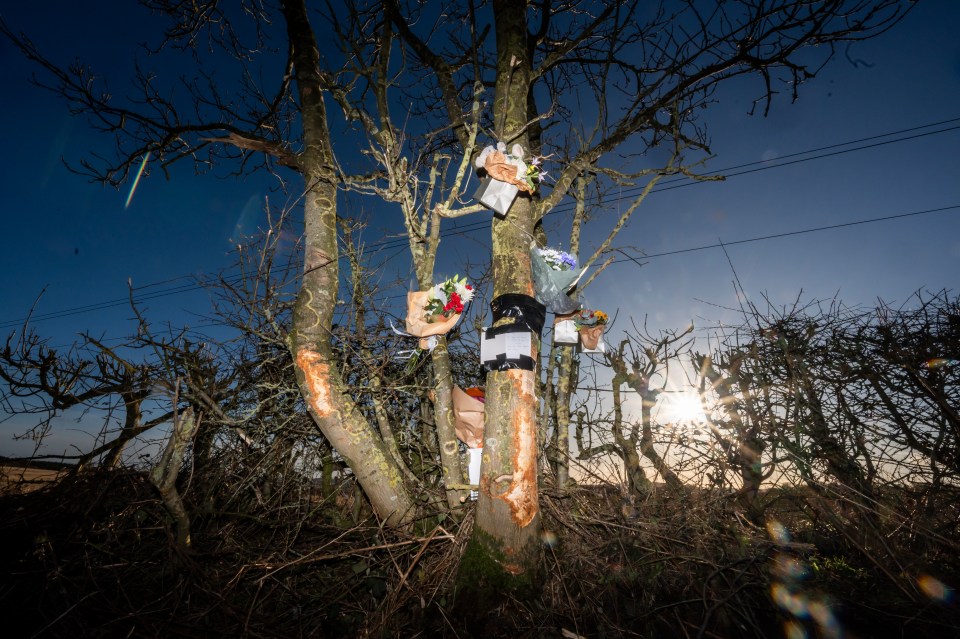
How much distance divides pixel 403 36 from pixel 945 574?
26.2 feet

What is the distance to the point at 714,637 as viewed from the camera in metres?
2.25

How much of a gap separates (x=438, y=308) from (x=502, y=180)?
1282mm

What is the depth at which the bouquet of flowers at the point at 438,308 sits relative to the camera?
3.63 metres

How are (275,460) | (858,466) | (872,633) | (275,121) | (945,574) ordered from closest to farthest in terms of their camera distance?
(872,633) → (945,574) → (858,466) → (275,460) → (275,121)

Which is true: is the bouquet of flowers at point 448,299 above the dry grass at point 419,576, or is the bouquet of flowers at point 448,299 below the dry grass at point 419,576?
above

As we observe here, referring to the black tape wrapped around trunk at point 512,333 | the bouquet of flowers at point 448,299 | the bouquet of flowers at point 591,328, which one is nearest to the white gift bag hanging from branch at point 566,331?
the bouquet of flowers at point 591,328

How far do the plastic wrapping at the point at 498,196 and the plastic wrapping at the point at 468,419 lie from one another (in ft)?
6.22

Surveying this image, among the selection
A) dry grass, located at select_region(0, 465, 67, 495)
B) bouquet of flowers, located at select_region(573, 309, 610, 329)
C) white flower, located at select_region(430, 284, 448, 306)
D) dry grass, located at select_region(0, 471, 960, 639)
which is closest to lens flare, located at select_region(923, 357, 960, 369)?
dry grass, located at select_region(0, 471, 960, 639)

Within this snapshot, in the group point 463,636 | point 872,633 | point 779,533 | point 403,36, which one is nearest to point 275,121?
point 403,36

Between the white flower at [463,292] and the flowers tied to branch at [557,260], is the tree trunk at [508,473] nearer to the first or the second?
the flowers tied to branch at [557,260]

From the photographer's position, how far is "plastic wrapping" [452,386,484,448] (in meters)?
3.90

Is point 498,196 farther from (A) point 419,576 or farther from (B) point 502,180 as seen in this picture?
(A) point 419,576

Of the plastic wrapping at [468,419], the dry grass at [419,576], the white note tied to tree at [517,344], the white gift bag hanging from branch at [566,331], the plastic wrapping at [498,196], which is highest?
the plastic wrapping at [498,196]

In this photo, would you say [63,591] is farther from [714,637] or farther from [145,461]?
[714,637]
